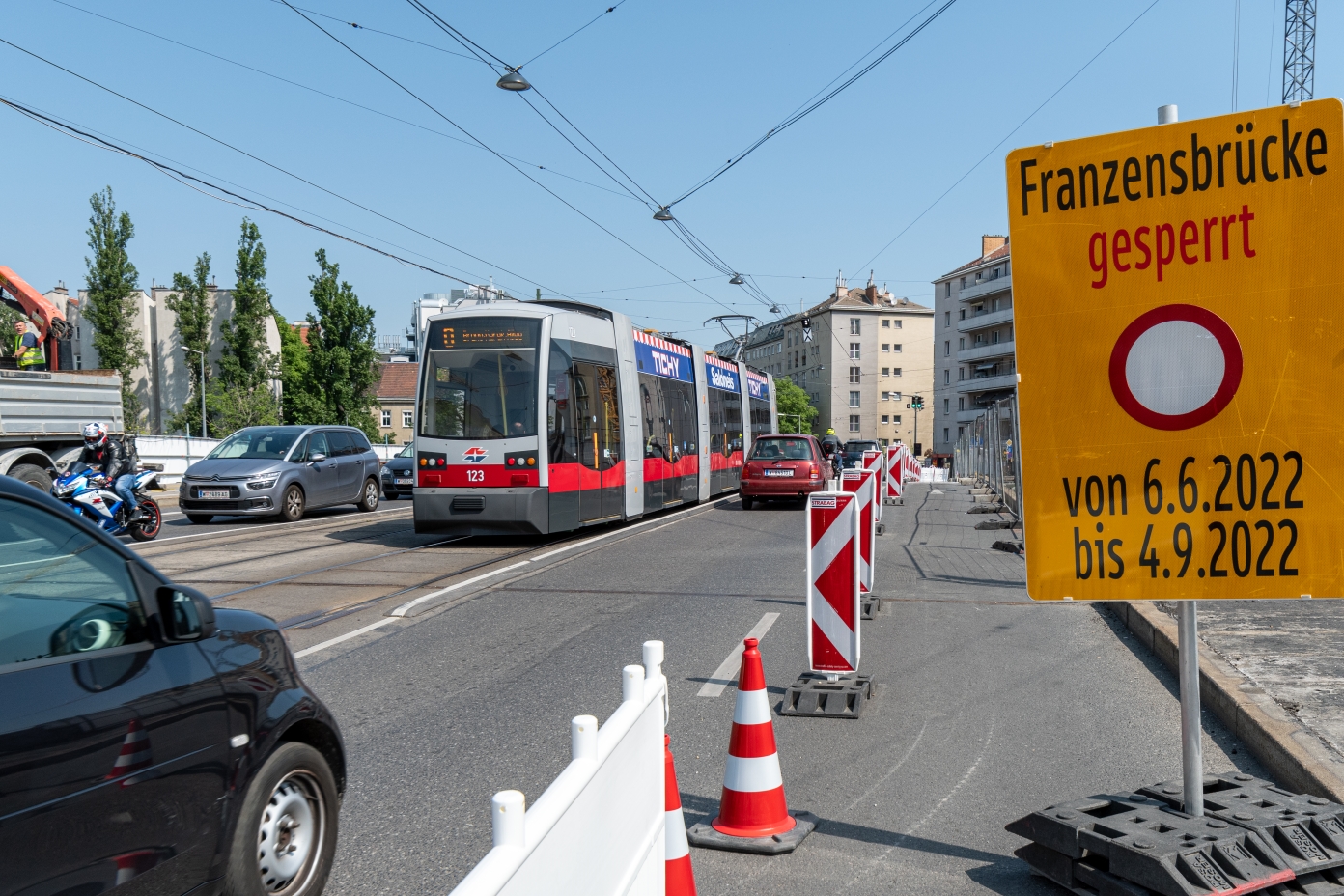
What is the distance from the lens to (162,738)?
259 centimetres

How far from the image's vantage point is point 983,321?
291 feet

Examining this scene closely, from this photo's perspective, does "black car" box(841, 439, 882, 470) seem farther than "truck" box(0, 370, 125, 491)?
Yes

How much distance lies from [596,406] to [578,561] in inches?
151

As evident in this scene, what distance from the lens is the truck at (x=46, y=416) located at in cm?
1508

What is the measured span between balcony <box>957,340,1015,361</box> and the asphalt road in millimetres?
78895

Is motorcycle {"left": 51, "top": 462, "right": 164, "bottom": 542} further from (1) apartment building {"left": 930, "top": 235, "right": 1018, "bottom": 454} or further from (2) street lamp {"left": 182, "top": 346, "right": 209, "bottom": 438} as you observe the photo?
(1) apartment building {"left": 930, "top": 235, "right": 1018, "bottom": 454}

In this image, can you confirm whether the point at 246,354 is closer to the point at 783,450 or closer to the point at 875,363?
the point at 783,450

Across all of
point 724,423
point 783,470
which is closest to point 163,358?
point 724,423

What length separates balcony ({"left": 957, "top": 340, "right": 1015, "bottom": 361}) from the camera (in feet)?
283

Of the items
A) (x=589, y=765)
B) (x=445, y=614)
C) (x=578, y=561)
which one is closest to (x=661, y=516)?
(x=578, y=561)

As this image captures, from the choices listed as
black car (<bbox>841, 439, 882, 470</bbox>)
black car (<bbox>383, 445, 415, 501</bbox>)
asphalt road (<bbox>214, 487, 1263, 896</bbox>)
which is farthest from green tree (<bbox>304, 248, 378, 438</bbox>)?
asphalt road (<bbox>214, 487, 1263, 896</bbox>)

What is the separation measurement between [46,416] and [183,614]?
604 inches

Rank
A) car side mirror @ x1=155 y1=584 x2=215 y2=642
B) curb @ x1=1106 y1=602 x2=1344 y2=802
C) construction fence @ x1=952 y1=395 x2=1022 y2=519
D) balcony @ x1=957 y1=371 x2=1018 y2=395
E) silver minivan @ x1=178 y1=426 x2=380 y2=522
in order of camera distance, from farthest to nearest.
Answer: balcony @ x1=957 y1=371 x2=1018 y2=395
construction fence @ x1=952 y1=395 x2=1022 y2=519
silver minivan @ x1=178 y1=426 x2=380 y2=522
curb @ x1=1106 y1=602 x2=1344 y2=802
car side mirror @ x1=155 y1=584 x2=215 y2=642

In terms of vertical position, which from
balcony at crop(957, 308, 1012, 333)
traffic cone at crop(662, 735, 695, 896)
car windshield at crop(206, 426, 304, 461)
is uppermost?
balcony at crop(957, 308, 1012, 333)
